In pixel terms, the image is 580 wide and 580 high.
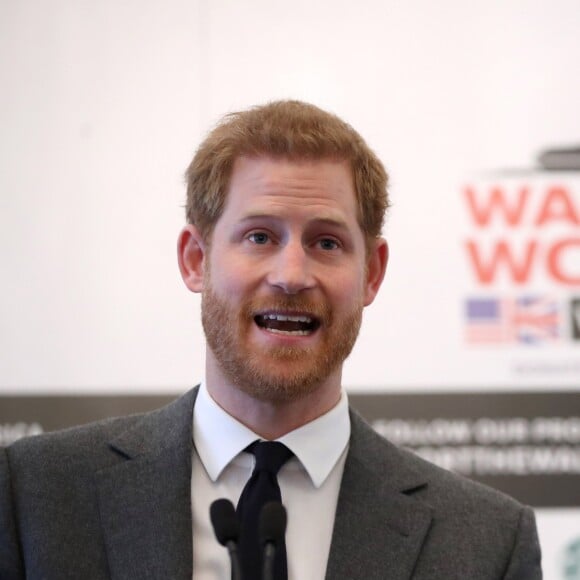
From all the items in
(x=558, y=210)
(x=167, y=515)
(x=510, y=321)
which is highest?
(x=558, y=210)

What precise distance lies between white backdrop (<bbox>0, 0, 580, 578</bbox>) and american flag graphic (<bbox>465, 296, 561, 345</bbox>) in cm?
3

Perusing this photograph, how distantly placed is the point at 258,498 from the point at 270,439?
0.19 meters

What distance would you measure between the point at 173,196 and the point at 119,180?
0.20 meters

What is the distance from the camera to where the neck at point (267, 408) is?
1.92 metres

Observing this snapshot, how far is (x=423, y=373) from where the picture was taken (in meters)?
3.41

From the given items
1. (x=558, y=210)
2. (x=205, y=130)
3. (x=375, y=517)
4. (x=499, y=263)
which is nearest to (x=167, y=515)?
(x=375, y=517)

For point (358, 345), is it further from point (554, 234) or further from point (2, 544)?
point (2, 544)

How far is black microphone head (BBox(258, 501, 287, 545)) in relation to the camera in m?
1.42

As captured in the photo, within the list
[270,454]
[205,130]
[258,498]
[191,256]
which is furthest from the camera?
[205,130]

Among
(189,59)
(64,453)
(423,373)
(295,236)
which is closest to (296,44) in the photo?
(189,59)

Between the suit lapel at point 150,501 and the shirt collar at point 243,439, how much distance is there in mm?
31

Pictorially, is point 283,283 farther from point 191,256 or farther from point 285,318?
point 191,256

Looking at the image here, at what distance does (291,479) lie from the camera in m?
1.92

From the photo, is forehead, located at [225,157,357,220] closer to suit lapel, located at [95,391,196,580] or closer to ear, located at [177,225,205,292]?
ear, located at [177,225,205,292]
